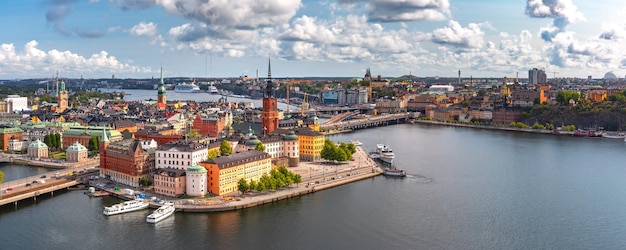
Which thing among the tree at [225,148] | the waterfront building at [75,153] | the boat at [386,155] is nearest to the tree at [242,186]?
the tree at [225,148]

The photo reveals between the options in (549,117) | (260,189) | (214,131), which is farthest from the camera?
(549,117)

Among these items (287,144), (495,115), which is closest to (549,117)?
(495,115)

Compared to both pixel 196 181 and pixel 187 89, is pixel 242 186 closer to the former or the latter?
pixel 196 181

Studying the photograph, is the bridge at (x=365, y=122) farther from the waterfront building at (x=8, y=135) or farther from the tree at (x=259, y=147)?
the waterfront building at (x=8, y=135)

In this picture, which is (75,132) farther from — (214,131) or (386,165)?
(386,165)

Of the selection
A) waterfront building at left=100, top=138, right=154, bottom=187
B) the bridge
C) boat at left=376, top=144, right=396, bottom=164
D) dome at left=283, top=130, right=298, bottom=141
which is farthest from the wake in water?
the bridge

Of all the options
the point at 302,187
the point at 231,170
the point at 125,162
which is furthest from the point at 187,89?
the point at 231,170

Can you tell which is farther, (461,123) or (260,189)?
(461,123)
